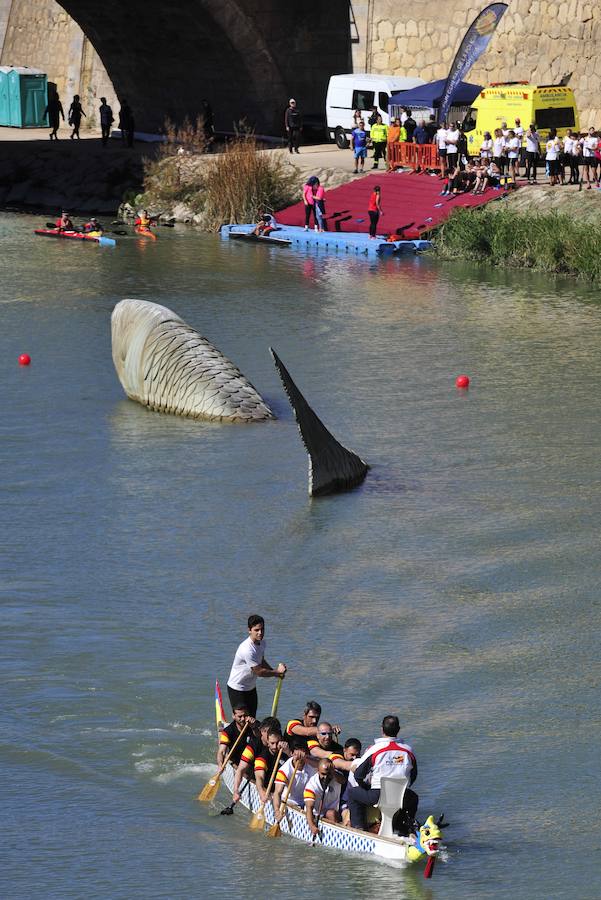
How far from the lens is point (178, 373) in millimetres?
29969

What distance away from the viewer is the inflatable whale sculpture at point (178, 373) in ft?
97.1

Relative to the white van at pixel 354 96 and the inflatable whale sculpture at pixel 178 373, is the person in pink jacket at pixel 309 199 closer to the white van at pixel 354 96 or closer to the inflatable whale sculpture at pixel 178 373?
the white van at pixel 354 96

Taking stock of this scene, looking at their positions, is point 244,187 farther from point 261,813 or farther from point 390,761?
point 390,761

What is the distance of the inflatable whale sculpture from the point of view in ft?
97.1

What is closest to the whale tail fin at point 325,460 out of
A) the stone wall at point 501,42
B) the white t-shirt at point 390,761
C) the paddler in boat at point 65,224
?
the white t-shirt at point 390,761

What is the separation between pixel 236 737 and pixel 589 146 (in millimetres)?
35270

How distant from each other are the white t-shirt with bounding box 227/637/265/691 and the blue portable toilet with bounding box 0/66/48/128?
195ft

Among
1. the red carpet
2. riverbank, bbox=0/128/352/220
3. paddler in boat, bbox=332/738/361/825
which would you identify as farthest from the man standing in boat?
riverbank, bbox=0/128/352/220

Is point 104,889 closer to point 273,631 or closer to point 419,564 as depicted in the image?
point 273,631

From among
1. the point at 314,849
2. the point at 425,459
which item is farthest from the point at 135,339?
the point at 314,849

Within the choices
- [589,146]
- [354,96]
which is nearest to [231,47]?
[354,96]

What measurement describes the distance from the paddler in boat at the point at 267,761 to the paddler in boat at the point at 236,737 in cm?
30

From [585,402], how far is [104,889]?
18.4 meters

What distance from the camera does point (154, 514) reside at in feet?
79.4
